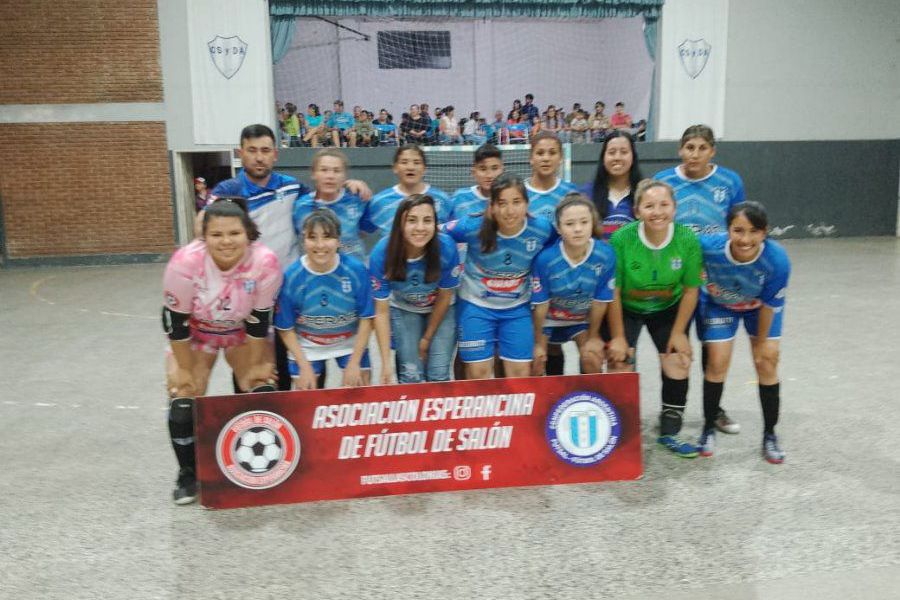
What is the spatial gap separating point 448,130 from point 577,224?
11569 mm

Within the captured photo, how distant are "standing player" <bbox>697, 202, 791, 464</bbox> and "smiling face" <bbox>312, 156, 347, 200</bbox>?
198 centimetres

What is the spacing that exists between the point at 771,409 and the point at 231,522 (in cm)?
270

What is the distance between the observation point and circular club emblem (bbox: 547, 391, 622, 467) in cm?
324

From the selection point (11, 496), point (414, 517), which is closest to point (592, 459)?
point (414, 517)

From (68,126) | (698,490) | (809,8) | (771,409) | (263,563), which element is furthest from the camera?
(809,8)

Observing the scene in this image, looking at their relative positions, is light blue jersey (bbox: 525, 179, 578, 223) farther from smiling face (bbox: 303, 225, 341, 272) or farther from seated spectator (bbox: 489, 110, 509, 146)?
seated spectator (bbox: 489, 110, 509, 146)

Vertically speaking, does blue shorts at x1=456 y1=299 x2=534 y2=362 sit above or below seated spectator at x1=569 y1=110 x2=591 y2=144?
below

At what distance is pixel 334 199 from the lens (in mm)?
3881

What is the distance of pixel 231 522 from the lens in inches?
118

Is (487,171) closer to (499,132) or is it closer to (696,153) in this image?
(696,153)

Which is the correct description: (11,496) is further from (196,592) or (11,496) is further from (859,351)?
(859,351)

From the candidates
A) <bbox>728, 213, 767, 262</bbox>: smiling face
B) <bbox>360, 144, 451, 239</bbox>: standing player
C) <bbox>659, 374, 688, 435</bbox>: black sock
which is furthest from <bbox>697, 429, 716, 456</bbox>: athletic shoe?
<bbox>360, 144, 451, 239</bbox>: standing player

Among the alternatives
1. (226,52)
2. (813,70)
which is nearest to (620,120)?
(813,70)

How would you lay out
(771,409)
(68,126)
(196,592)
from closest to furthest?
(196,592) → (771,409) → (68,126)
